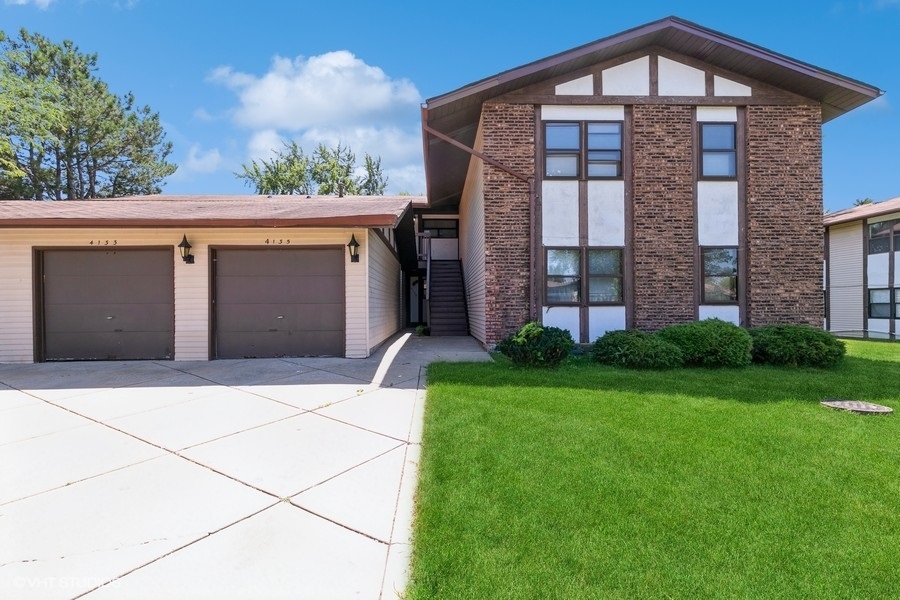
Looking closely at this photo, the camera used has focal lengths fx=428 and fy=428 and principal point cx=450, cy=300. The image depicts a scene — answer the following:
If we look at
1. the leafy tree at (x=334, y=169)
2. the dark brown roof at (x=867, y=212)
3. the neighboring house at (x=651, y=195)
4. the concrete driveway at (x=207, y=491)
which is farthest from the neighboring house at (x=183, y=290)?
the leafy tree at (x=334, y=169)

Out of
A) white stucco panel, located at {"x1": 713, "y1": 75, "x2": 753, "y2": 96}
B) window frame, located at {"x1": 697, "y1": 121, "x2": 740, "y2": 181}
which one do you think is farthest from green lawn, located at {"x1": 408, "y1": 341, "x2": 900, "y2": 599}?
white stucco panel, located at {"x1": 713, "y1": 75, "x2": 753, "y2": 96}

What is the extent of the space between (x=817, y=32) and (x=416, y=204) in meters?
14.0

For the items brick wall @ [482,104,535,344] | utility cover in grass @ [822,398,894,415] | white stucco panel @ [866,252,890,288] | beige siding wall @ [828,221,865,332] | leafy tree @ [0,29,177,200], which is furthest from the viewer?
leafy tree @ [0,29,177,200]

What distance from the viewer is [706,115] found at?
933 cm

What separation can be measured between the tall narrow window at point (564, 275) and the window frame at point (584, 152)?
161 cm

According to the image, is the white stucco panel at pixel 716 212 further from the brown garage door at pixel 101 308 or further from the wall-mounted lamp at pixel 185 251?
the brown garage door at pixel 101 308

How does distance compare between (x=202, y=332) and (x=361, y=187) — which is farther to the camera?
(x=361, y=187)

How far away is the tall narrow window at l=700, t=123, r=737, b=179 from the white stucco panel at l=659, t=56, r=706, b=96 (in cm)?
79

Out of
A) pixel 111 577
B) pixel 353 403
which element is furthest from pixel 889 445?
pixel 111 577

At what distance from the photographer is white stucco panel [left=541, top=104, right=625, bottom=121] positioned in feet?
30.3

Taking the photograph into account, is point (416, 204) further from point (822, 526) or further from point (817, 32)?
point (822, 526)

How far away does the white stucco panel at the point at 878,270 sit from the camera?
15305 mm

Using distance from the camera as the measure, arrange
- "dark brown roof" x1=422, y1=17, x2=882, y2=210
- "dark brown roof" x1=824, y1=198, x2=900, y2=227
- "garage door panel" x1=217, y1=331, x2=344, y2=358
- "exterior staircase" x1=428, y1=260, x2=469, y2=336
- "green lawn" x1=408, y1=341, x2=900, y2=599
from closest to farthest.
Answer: "green lawn" x1=408, y1=341, x2=900, y2=599
"garage door panel" x1=217, y1=331, x2=344, y2=358
"dark brown roof" x1=422, y1=17, x2=882, y2=210
"exterior staircase" x1=428, y1=260, x2=469, y2=336
"dark brown roof" x1=824, y1=198, x2=900, y2=227

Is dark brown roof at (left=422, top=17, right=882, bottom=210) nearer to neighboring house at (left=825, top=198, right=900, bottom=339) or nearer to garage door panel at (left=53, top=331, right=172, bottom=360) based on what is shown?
garage door panel at (left=53, top=331, right=172, bottom=360)
